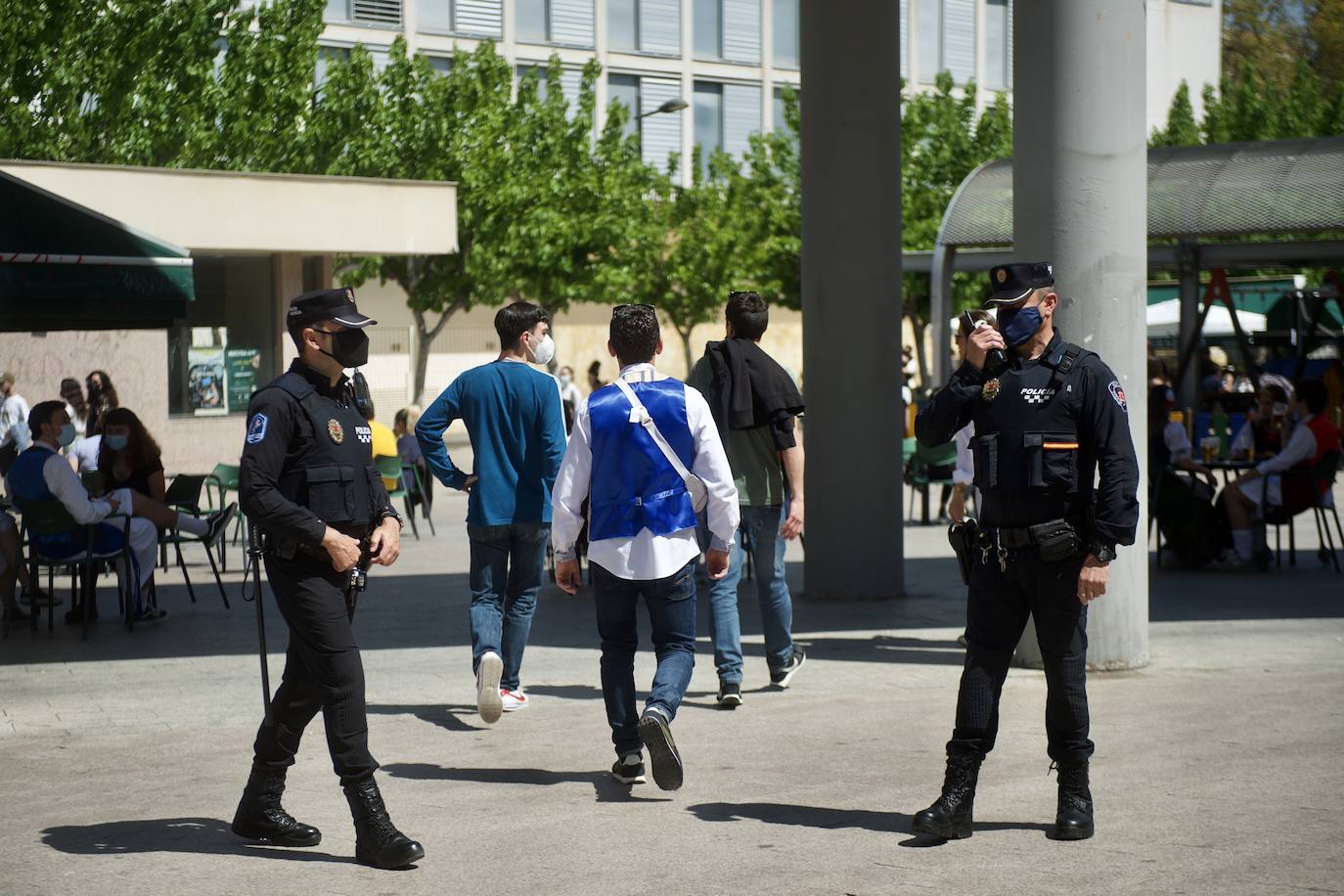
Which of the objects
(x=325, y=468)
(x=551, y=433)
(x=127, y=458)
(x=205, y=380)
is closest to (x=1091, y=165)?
(x=551, y=433)

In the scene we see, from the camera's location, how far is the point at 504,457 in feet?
26.4

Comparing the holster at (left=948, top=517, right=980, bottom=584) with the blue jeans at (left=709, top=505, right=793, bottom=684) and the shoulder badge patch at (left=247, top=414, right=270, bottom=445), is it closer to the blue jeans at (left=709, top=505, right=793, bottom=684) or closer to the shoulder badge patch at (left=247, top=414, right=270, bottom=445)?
the shoulder badge patch at (left=247, top=414, right=270, bottom=445)

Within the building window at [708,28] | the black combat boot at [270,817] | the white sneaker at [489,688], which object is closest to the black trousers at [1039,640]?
the black combat boot at [270,817]

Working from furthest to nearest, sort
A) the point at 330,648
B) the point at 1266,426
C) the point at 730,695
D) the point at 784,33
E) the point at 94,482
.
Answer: the point at 784,33
the point at 1266,426
the point at 94,482
the point at 730,695
the point at 330,648

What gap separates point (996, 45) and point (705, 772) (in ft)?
165

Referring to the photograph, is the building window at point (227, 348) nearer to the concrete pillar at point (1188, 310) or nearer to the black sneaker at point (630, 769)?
the concrete pillar at point (1188, 310)

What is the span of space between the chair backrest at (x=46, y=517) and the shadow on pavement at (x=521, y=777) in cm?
432

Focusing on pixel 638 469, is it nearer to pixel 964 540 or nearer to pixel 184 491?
pixel 964 540

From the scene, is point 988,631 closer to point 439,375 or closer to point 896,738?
point 896,738

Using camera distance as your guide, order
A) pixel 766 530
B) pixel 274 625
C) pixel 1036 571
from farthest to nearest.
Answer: pixel 274 625, pixel 766 530, pixel 1036 571

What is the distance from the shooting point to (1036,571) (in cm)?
588

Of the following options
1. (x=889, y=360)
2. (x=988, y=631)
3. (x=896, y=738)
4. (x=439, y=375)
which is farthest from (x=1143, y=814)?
(x=439, y=375)

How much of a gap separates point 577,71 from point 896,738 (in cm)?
3966

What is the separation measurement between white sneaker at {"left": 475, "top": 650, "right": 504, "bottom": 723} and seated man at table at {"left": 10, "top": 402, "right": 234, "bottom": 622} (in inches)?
161
